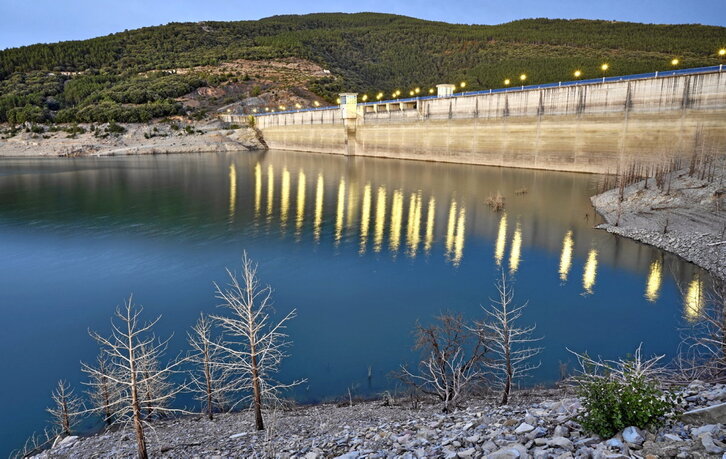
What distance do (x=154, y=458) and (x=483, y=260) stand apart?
56.3 feet

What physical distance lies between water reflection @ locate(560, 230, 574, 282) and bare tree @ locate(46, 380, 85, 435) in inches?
690

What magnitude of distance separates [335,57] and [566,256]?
524 ft

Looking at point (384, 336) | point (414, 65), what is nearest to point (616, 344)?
point (384, 336)

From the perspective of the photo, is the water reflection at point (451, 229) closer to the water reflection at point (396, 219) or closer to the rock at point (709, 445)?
the water reflection at point (396, 219)

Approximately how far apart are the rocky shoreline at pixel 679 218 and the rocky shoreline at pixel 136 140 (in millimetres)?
77131

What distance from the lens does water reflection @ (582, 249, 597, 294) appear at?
19.6 metres

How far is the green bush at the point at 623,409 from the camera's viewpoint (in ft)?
20.1

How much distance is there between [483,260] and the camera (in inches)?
906

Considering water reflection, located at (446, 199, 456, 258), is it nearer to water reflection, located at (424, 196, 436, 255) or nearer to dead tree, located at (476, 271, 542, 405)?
water reflection, located at (424, 196, 436, 255)

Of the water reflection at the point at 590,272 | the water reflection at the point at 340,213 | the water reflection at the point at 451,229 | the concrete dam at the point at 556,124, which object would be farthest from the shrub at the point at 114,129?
the water reflection at the point at 590,272

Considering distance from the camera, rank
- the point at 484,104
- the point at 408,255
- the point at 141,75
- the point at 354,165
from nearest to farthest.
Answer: the point at 408,255 → the point at 484,104 → the point at 354,165 → the point at 141,75

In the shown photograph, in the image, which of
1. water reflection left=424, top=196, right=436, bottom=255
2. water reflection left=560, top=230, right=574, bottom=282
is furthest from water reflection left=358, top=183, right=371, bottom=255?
water reflection left=560, top=230, right=574, bottom=282

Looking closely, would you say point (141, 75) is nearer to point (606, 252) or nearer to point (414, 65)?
point (414, 65)

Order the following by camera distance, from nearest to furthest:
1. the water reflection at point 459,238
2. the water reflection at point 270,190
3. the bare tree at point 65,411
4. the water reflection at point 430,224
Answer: the bare tree at point 65,411 → the water reflection at point 459,238 → the water reflection at point 430,224 → the water reflection at point 270,190
